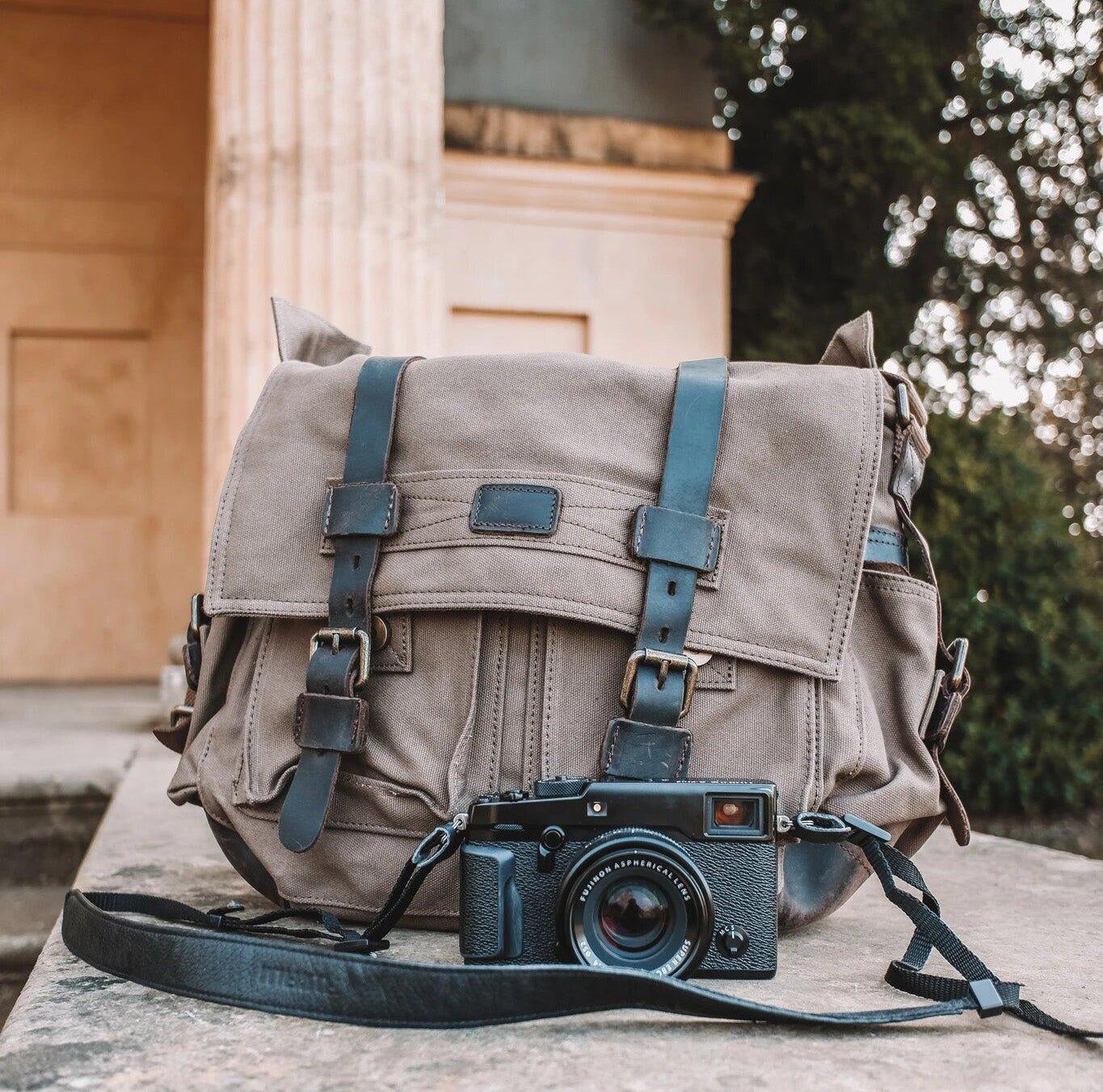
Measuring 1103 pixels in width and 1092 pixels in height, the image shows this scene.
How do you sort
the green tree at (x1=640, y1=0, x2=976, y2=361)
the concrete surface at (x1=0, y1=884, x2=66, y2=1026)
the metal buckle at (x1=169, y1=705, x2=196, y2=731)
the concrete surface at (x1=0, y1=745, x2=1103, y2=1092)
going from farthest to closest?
the green tree at (x1=640, y1=0, x2=976, y2=361) → the concrete surface at (x1=0, y1=884, x2=66, y2=1026) → the metal buckle at (x1=169, y1=705, x2=196, y2=731) → the concrete surface at (x1=0, y1=745, x2=1103, y2=1092)

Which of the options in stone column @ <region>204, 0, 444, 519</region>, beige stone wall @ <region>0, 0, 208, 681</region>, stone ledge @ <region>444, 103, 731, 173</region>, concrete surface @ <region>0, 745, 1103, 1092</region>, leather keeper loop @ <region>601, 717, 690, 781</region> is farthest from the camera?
beige stone wall @ <region>0, 0, 208, 681</region>

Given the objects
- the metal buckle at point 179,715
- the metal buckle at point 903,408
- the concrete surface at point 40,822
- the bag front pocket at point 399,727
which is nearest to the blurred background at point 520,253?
the concrete surface at point 40,822

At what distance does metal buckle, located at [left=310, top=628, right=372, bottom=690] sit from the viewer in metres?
1.10

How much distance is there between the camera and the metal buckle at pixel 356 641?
1103mm

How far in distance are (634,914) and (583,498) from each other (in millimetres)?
388

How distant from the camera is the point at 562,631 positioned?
3.64ft

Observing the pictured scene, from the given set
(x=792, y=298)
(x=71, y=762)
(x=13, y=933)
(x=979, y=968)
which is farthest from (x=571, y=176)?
(x=979, y=968)

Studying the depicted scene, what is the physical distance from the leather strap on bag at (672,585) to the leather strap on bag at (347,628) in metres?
0.25

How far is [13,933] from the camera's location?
1.81 m

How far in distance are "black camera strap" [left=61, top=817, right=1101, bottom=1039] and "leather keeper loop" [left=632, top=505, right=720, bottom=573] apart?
260mm

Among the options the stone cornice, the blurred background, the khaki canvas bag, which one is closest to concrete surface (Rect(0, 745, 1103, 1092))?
the khaki canvas bag

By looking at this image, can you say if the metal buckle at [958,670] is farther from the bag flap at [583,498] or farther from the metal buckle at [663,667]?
the metal buckle at [663,667]

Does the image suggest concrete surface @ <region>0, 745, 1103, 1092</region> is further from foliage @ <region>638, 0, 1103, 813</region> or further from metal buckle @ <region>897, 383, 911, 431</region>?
foliage @ <region>638, 0, 1103, 813</region>

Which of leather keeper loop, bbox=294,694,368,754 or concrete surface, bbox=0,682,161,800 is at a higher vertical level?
leather keeper loop, bbox=294,694,368,754
